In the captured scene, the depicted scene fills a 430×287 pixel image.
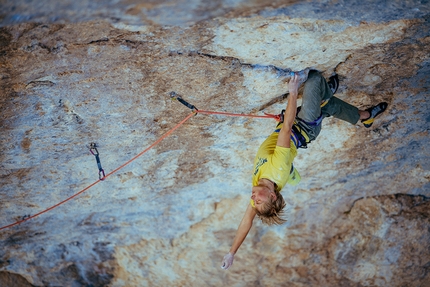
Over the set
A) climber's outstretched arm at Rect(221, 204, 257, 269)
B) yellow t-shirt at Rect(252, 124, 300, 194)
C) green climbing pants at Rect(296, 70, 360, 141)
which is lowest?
climber's outstretched arm at Rect(221, 204, 257, 269)

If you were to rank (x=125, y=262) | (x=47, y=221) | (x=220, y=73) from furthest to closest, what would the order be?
1. (x=125, y=262)
2. (x=47, y=221)
3. (x=220, y=73)

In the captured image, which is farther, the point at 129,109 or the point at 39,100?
the point at 129,109

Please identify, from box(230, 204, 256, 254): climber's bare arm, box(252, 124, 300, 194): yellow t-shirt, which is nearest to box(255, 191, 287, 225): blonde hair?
box(252, 124, 300, 194): yellow t-shirt

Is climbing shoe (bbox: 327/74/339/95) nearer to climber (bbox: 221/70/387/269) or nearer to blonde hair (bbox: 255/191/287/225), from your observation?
climber (bbox: 221/70/387/269)

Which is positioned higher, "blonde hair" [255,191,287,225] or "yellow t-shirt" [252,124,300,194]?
"yellow t-shirt" [252,124,300,194]

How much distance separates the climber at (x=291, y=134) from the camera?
9.43ft

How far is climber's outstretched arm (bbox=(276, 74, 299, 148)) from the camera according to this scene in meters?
2.75

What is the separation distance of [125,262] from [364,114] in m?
4.06

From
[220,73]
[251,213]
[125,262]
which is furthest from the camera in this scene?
[125,262]

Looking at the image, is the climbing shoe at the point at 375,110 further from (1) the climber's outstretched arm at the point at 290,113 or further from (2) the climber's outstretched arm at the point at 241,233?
(2) the climber's outstretched arm at the point at 241,233

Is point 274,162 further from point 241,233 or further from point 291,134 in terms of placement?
point 241,233

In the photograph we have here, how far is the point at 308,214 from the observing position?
202 inches

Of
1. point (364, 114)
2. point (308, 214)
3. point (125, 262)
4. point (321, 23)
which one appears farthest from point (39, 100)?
point (308, 214)

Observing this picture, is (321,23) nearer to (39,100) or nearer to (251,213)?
(251,213)
